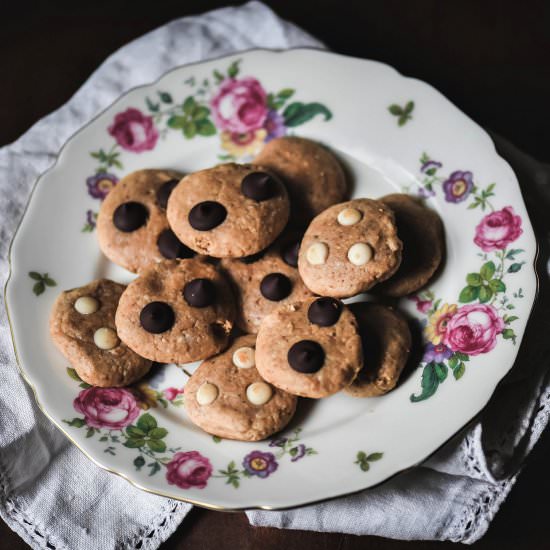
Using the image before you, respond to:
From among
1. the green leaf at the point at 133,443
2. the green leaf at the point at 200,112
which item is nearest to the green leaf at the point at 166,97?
the green leaf at the point at 200,112

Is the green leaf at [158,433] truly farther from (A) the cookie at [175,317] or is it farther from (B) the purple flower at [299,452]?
(B) the purple flower at [299,452]

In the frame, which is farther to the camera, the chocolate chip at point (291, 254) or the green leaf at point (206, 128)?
the green leaf at point (206, 128)

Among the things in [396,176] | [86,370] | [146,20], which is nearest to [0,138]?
[146,20]

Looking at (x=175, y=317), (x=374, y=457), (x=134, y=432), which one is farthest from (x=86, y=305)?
(x=374, y=457)

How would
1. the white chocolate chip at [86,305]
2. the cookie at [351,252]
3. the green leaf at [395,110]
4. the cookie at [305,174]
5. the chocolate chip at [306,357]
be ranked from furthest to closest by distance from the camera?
the green leaf at [395,110] < the cookie at [305,174] < the white chocolate chip at [86,305] < the cookie at [351,252] < the chocolate chip at [306,357]

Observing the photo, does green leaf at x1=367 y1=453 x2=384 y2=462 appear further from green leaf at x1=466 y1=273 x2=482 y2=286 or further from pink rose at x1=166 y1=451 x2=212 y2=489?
green leaf at x1=466 y1=273 x2=482 y2=286
